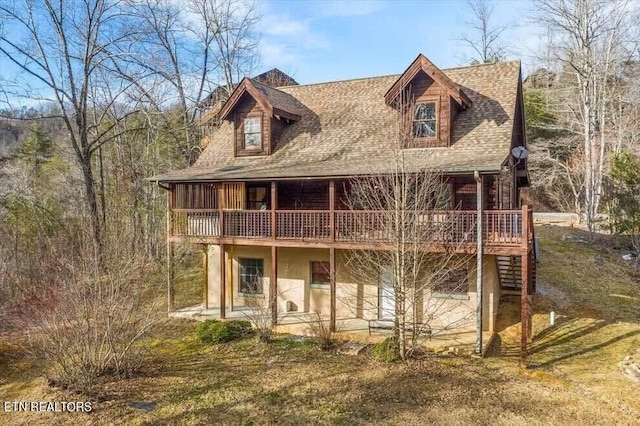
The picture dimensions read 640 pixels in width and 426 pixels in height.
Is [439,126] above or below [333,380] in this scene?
above

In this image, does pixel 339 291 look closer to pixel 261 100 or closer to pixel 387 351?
pixel 387 351

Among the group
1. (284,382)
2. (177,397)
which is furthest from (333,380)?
(177,397)

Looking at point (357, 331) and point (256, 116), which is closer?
point (357, 331)

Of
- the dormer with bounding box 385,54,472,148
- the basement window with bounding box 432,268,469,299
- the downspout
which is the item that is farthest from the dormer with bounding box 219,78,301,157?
the downspout

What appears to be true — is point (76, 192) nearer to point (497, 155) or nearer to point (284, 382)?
point (284, 382)

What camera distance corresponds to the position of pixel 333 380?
10.5 metres

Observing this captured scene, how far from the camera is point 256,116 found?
56.9ft

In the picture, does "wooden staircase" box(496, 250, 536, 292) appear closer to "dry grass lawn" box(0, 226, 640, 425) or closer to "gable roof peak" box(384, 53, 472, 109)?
"dry grass lawn" box(0, 226, 640, 425)

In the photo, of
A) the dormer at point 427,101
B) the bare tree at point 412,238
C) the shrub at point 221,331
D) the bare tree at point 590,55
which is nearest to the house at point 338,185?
the dormer at point 427,101

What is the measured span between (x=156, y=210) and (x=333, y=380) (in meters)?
20.2

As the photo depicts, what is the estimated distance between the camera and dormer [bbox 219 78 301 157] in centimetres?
1677

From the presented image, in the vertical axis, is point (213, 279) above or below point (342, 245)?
below

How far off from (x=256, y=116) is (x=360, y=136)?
4.53 meters

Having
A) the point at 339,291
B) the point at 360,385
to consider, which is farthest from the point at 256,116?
the point at 360,385
